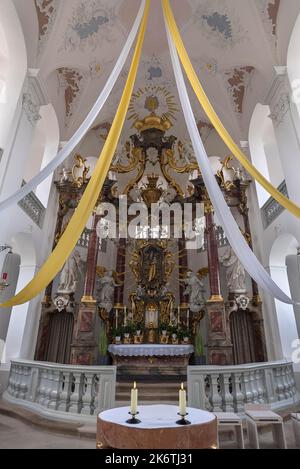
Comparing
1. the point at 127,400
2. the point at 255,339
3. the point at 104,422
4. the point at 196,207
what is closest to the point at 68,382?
the point at 127,400

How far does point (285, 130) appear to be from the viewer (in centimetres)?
721

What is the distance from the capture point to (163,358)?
316 inches

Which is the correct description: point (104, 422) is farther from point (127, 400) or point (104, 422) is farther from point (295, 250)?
point (295, 250)

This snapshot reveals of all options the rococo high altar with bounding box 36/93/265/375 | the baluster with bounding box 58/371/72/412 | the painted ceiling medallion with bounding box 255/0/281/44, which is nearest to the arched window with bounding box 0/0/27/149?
the rococo high altar with bounding box 36/93/265/375

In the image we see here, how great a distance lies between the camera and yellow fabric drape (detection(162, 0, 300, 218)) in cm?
421

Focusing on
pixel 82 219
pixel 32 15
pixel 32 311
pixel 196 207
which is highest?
pixel 32 15

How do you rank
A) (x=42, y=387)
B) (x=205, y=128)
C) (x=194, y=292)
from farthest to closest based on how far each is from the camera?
(x=205, y=128)
(x=194, y=292)
(x=42, y=387)

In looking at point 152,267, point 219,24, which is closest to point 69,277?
point 152,267

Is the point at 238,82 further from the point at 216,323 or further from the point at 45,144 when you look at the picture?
the point at 216,323

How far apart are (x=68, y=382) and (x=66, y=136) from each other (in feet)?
27.7

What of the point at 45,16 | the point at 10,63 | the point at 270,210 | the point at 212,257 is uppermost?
the point at 45,16

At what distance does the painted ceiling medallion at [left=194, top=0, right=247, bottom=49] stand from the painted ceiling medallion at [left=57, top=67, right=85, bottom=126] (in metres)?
4.10

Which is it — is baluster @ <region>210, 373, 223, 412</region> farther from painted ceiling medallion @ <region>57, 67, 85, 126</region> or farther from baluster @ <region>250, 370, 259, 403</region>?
painted ceiling medallion @ <region>57, 67, 85, 126</region>

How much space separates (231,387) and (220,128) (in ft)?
13.7
